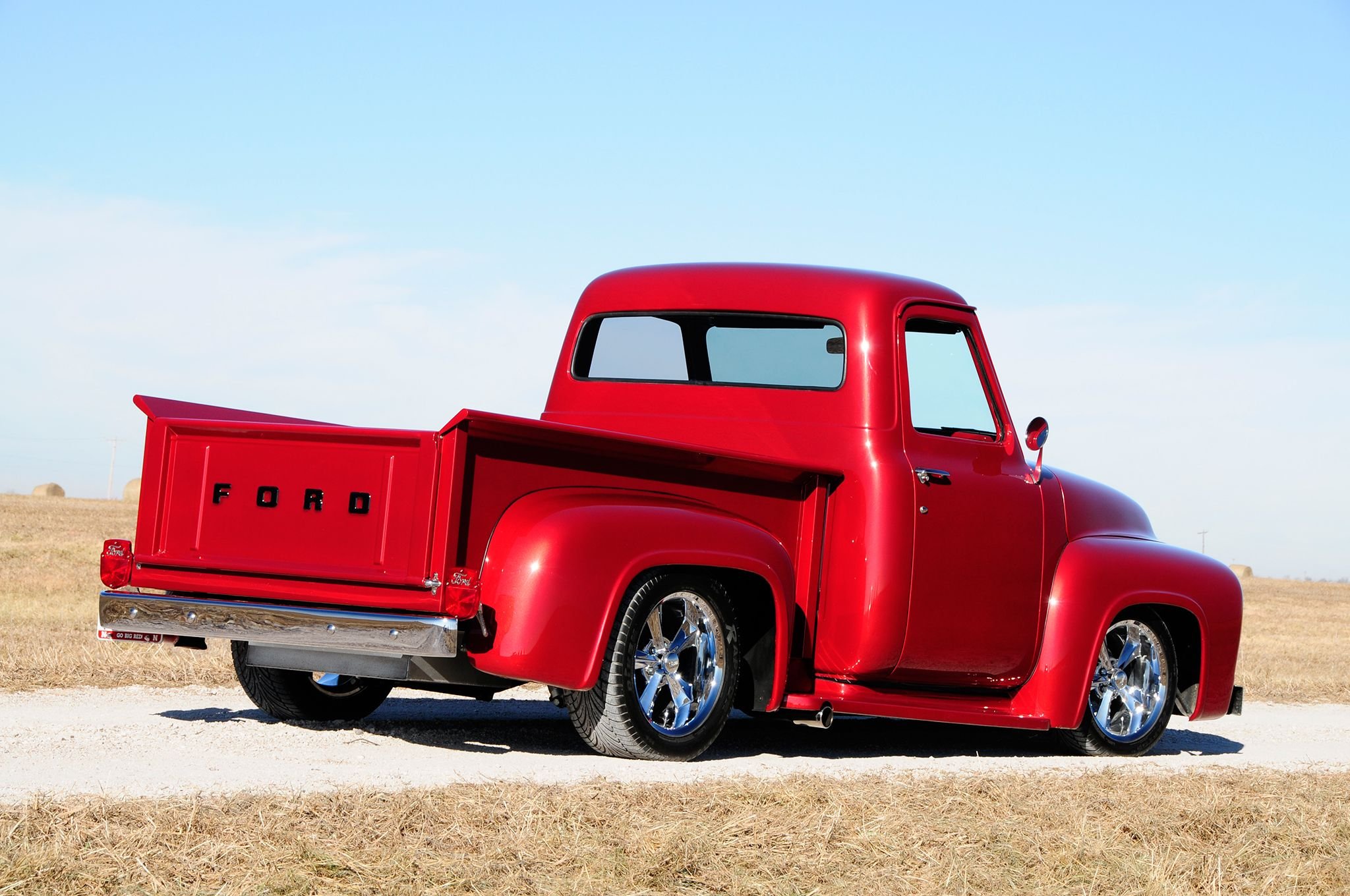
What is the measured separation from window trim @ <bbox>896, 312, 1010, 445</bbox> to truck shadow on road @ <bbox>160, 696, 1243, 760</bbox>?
1.48 metres

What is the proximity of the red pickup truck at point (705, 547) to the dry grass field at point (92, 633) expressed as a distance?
2.23 meters

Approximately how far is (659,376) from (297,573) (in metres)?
2.35

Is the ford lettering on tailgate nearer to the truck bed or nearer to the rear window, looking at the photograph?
the truck bed

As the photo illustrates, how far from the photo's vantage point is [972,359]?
299 inches

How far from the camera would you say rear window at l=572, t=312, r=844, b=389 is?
23.8 feet

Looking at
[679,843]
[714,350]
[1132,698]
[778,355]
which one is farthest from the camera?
[1132,698]

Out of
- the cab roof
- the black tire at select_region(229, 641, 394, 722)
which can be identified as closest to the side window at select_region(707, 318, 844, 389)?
the cab roof

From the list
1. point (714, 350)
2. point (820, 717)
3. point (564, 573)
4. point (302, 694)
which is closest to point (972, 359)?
point (714, 350)

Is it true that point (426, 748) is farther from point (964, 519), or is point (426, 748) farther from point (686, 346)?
point (964, 519)

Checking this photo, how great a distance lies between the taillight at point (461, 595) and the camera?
549 centimetres

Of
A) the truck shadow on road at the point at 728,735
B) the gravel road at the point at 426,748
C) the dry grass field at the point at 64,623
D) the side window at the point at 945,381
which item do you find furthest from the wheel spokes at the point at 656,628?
the dry grass field at the point at 64,623

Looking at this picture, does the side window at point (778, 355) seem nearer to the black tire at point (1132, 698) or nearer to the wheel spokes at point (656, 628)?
the wheel spokes at point (656, 628)

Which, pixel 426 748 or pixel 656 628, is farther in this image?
pixel 426 748

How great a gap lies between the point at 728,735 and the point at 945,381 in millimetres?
1995
